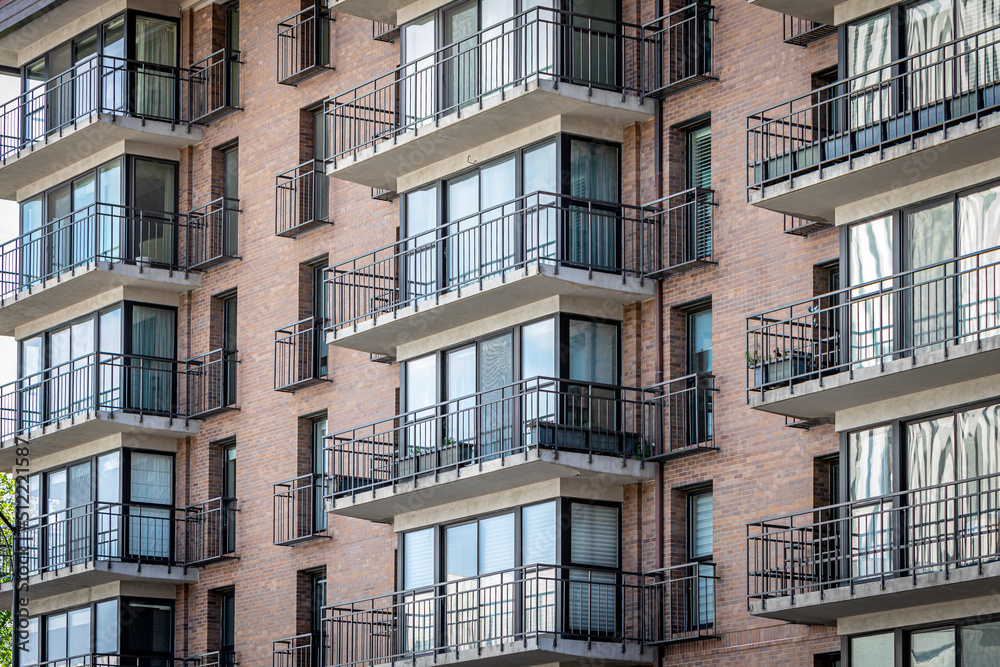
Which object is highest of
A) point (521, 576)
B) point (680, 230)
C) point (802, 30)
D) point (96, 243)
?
point (802, 30)

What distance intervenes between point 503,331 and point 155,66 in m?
14.1

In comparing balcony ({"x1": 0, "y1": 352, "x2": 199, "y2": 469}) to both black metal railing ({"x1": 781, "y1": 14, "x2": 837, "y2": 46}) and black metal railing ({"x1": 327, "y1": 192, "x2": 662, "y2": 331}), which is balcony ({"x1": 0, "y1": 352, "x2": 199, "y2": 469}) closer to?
black metal railing ({"x1": 327, "y1": 192, "x2": 662, "y2": 331})

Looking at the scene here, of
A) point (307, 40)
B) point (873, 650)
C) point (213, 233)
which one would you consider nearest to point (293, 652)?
point (213, 233)

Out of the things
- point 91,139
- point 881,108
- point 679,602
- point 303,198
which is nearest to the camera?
point 881,108

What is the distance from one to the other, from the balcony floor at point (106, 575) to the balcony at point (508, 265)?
7838 millimetres

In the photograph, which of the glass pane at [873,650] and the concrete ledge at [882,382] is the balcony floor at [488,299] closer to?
the concrete ledge at [882,382]

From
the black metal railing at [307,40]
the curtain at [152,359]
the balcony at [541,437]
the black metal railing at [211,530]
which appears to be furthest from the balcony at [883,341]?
the curtain at [152,359]

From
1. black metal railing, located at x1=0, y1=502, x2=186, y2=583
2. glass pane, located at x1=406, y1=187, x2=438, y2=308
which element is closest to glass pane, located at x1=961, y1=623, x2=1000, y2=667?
glass pane, located at x1=406, y1=187, x2=438, y2=308

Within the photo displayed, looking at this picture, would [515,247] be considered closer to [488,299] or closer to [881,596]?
[488,299]

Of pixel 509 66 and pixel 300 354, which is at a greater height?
pixel 509 66

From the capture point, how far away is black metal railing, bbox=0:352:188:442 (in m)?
47.2

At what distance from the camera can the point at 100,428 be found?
154 feet

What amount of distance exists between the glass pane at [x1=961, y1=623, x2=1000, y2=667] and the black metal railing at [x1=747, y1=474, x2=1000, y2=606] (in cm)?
100

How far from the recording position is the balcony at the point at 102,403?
46812 mm
